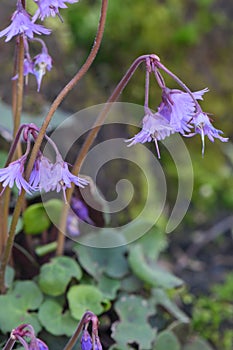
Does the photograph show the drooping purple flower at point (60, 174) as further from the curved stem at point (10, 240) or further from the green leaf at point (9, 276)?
the green leaf at point (9, 276)

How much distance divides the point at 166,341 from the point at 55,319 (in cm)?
34

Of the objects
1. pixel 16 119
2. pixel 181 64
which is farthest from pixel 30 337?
pixel 181 64

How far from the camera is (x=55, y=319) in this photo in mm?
1529

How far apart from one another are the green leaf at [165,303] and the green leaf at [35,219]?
43cm

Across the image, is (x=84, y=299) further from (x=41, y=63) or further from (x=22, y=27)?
(x=22, y=27)

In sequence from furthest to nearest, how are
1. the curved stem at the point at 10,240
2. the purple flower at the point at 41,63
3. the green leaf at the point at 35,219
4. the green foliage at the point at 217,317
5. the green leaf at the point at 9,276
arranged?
the green foliage at the point at 217,317
the green leaf at the point at 35,219
the green leaf at the point at 9,276
the purple flower at the point at 41,63
the curved stem at the point at 10,240

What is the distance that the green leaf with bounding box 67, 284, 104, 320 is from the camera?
1540 mm

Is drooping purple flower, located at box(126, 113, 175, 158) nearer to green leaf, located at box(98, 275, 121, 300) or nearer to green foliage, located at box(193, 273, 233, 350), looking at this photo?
green leaf, located at box(98, 275, 121, 300)

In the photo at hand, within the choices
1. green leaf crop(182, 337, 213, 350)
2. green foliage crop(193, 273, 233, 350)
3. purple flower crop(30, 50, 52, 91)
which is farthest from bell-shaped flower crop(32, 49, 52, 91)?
green foliage crop(193, 273, 233, 350)

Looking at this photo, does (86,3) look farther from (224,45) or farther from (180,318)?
(180,318)

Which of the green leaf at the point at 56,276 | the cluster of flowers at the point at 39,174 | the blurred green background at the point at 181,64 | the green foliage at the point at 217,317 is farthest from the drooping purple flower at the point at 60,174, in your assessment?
the blurred green background at the point at 181,64

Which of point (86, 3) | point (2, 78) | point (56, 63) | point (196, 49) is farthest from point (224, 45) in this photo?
point (2, 78)

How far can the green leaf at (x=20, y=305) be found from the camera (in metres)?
1.47

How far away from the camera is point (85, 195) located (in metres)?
1.74
